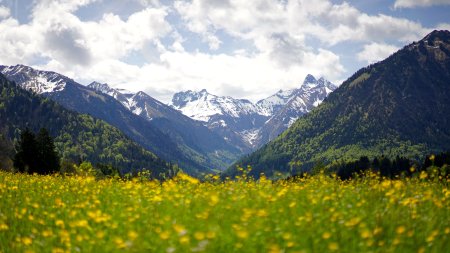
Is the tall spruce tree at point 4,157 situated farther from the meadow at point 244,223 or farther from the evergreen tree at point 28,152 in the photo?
the meadow at point 244,223

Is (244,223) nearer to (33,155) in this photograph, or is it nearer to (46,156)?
(33,155)

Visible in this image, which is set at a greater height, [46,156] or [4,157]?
[46,156]

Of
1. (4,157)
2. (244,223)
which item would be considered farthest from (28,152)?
(244,223)

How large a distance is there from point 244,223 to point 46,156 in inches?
2857

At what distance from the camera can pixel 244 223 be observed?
6.46 m

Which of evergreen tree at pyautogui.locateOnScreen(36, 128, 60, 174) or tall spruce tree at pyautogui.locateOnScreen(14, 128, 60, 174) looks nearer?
tall spruce tree at pyautogui.locateOnScreen(14, 128, 60, 174)

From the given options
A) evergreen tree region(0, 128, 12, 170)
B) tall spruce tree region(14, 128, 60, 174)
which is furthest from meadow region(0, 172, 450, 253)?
tall spruce tree region(14, 128, 60, 174)

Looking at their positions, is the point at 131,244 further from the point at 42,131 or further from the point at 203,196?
the point at 42,131

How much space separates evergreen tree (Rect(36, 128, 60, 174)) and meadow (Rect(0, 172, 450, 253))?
6399 cm

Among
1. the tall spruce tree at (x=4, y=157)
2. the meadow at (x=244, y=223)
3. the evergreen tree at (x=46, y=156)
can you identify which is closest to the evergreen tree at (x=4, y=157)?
the tall spruce tree at (x=4, y=157)

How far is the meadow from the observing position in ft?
20.1

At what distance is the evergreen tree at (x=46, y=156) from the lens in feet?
227

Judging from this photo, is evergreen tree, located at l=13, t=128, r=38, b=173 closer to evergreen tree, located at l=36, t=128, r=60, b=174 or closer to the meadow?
evergreen tree, located at l=36, t=128, r=60, b=174

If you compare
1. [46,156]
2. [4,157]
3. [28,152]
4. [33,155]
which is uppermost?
[28,152]
